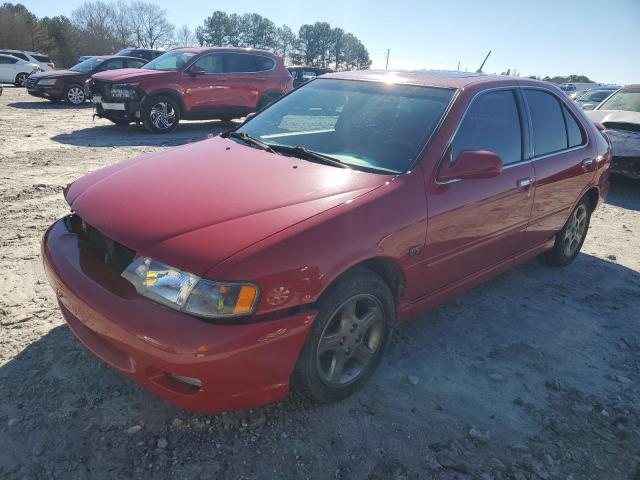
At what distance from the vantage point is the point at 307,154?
2.85 meters

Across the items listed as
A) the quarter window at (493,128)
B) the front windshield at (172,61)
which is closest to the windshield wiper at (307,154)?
the quarter window at (493,128)

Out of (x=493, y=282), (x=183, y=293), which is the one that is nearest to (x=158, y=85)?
(x=493, y=282)

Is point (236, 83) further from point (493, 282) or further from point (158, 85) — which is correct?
point (493, 282)

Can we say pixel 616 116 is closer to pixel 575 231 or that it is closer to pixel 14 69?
pixel 575 231

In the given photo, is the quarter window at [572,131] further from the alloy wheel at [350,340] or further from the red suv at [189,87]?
the red suv at [189,87]

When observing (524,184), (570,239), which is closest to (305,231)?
(524,184)

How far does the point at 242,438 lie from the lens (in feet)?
7.14

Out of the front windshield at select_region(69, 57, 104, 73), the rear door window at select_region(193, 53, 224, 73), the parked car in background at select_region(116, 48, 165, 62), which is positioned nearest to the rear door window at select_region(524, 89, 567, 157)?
the rear door window at select_region(193, 53, 224, 73)

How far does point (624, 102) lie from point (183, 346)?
31.8ft

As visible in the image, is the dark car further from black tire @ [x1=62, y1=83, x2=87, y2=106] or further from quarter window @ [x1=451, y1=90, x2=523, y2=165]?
quarter window @ [x1=451, y1=90, x2=523, y2=165]

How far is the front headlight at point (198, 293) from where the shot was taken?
188cm

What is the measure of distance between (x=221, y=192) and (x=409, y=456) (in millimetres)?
1553

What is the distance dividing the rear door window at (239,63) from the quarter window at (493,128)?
28.5ft

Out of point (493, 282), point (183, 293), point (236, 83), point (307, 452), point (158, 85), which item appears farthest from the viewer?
point (236, 83)
